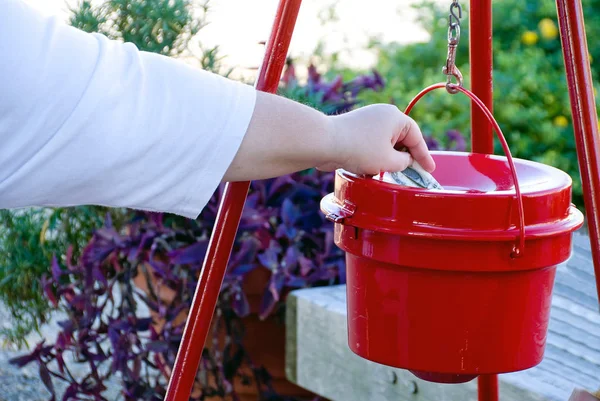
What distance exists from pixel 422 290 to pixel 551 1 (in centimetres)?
302

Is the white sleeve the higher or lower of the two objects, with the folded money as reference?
higher

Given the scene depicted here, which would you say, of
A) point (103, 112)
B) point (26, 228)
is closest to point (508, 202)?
point (103, 112)

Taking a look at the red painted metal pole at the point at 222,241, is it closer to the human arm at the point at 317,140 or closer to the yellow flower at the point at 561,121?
the human arm at the point at 317,140

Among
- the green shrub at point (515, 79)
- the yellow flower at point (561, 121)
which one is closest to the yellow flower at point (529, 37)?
the green shrub at point (515, 79)

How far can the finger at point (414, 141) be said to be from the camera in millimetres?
1299

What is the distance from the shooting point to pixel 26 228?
99.1 inches

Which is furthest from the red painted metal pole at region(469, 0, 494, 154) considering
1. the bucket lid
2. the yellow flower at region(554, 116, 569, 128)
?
the yellow flower at region(554, 116, 569, 128)

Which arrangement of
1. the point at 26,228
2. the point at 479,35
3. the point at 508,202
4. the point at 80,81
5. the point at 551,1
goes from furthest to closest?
the point at 551,1, the point at 26,228, the point at 479,35, the point at 508,202, the point at 80,81

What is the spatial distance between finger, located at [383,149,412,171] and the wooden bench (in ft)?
1.83

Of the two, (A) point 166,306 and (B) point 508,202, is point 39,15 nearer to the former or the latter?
(B) point 508,202

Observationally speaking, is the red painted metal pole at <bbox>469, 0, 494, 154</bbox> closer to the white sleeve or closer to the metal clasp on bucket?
the metal clasp on bucket

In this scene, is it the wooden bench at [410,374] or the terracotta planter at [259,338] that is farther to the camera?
the terracotta planter at [259,338]

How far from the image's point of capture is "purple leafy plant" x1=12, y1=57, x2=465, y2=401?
2.14m

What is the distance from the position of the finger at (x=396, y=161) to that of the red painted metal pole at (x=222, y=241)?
23 cm
